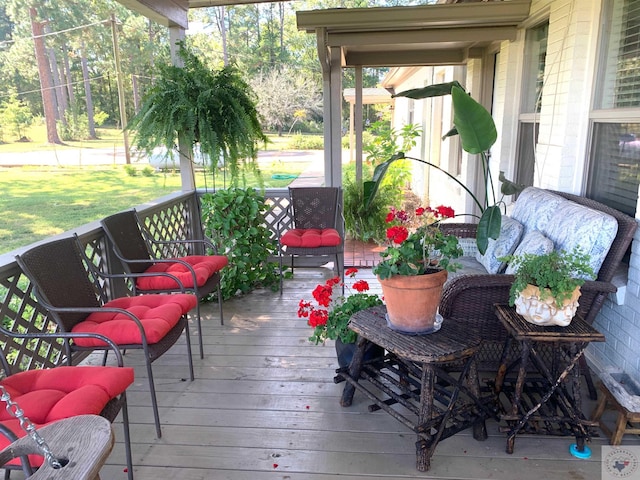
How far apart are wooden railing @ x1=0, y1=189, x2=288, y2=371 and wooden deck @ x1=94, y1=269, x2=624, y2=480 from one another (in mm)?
523

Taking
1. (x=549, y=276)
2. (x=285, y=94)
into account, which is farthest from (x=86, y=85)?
(x=549, y=276)

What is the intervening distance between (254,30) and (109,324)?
49.8 feet

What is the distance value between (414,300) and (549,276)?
1.88 feet

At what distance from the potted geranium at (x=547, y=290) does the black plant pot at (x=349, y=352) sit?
2.59 feet

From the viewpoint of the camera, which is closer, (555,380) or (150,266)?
(555,380)

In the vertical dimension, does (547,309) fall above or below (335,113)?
below

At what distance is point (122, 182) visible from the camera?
1343cm

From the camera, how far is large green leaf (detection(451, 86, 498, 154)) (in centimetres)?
245

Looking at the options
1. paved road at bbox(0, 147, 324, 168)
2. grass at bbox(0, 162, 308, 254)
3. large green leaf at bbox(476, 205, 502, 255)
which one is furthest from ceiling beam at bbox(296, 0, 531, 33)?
paved road at bbox(0, 147, 324, 168)

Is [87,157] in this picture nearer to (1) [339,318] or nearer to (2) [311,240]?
(2) [311,240]

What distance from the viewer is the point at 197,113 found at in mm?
3488

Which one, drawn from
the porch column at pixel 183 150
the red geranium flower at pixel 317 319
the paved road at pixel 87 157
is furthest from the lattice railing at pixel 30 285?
the paved road at pixel 87 157

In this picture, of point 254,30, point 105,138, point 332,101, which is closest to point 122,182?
point 105,138

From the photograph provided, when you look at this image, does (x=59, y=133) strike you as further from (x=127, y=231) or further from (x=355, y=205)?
(x=127, y=231)
